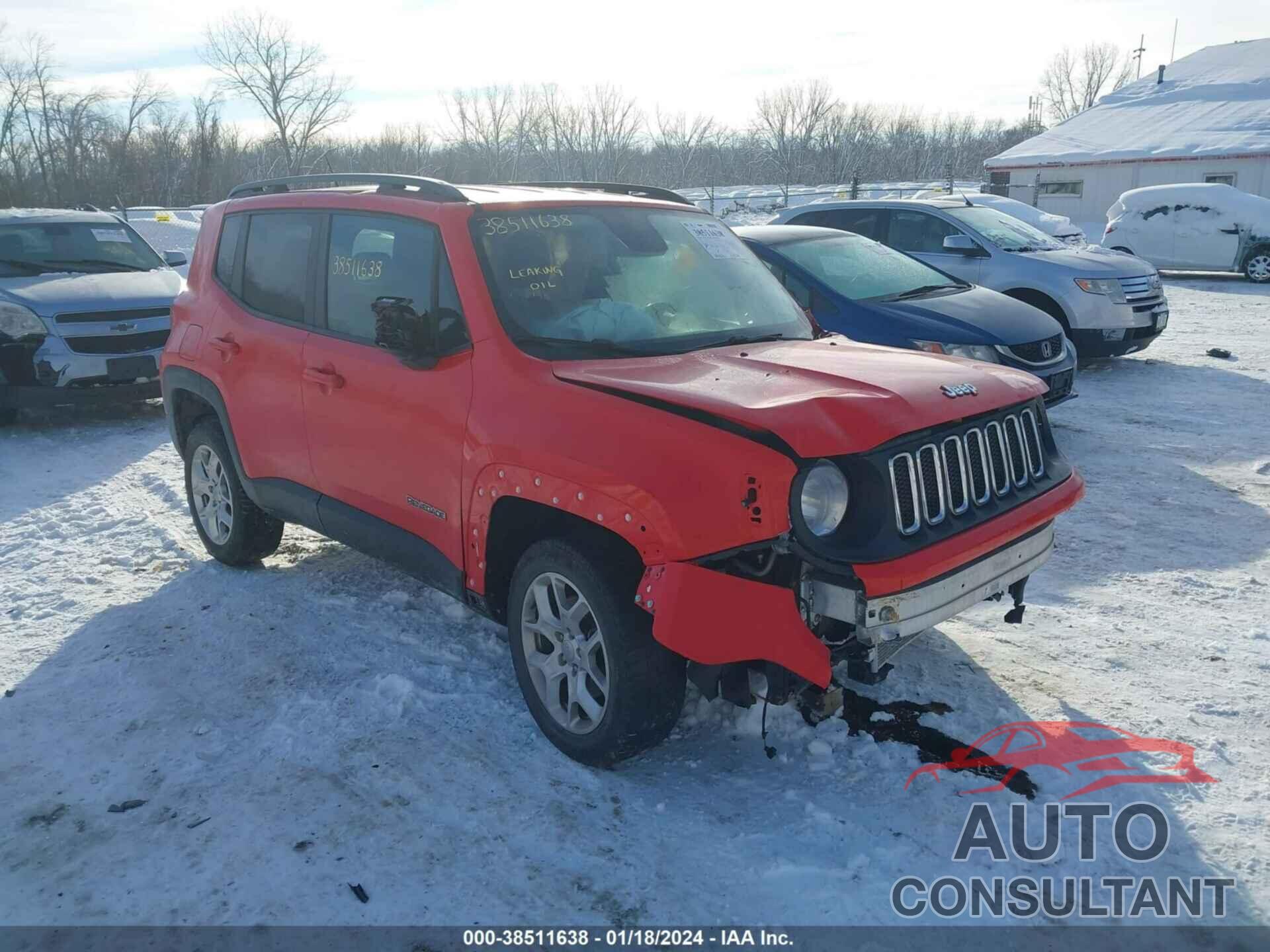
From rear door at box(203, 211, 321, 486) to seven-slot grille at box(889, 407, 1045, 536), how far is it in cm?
283

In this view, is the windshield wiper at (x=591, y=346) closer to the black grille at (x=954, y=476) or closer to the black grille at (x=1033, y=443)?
the black grille at (x=954, y=476)

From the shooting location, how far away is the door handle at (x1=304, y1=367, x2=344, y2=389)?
428 cm

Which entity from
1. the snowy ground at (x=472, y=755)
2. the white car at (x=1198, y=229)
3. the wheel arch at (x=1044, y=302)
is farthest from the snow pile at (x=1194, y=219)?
the snowy ground at (x=472, y=755)

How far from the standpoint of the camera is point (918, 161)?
198ft

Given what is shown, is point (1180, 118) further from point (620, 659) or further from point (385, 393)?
point (620, 659)

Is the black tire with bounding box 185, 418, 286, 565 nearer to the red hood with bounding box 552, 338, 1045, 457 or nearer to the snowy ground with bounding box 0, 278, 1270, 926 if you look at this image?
the snowy ground with bounding box 0, 278, 1270, 926

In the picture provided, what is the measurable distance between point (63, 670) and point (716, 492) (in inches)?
129

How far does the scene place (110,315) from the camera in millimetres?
8773

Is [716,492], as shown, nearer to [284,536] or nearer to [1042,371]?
[284,536]

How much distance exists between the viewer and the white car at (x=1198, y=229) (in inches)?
727

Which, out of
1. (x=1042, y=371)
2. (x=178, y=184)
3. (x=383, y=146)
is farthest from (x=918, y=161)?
(x=1042, y=371)

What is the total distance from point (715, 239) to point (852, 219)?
6.05 meters

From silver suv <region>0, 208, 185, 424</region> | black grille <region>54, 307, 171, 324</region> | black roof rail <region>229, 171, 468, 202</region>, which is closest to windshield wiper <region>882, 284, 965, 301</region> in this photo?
black roof rail <region>229, 171, 468, 202</region>

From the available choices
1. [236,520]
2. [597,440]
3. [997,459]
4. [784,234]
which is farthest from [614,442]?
[784,234]
